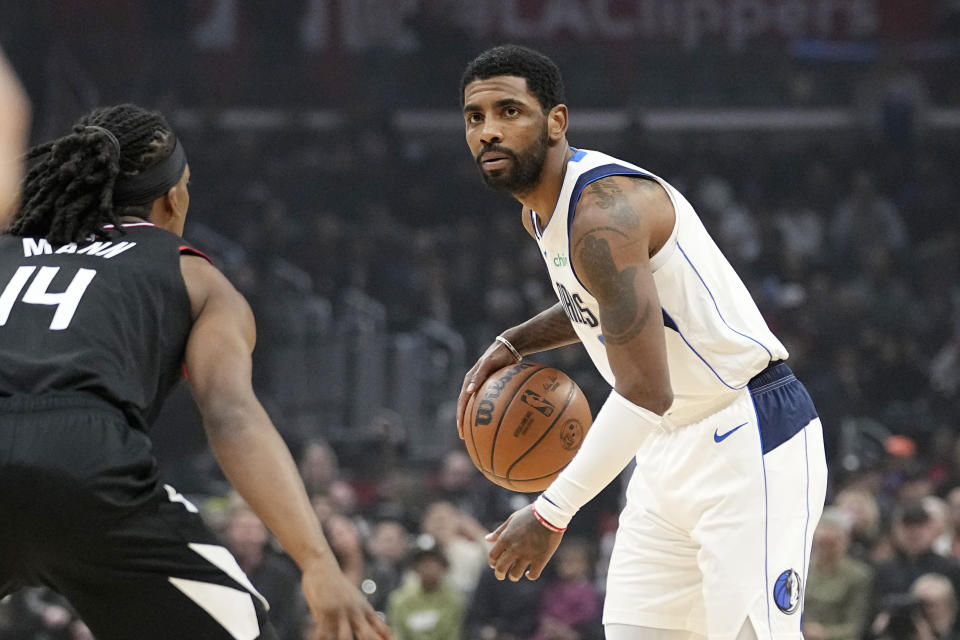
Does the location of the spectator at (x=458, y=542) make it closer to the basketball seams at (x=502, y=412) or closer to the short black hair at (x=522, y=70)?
the basketball seams at (x=502, y=412)

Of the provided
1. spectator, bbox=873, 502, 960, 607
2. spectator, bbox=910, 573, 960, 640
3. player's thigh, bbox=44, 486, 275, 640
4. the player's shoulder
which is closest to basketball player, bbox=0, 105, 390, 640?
player's thigh, bbox=44, 486, 275, 640

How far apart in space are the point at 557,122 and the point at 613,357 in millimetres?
716

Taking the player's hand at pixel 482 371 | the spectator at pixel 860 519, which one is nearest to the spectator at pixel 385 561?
the spectator at pixel 860 519

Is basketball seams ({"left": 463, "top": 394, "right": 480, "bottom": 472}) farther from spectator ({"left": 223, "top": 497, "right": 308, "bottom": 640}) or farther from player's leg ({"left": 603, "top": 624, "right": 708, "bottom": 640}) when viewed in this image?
spectator ({"left": 223, "top": 497, "right": 308, "bottom": 640})

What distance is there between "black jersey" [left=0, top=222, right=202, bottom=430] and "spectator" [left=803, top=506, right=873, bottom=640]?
16.8 ft

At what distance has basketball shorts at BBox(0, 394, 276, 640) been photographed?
2.56 meters

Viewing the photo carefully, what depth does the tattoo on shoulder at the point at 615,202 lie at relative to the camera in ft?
11.0

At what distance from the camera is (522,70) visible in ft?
11.9

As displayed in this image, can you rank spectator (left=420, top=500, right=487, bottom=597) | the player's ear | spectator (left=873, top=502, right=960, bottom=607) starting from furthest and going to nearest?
spectator (left=420, top=500, right=487, bottom=597), spectator (left=873, top=502, right=960, bottom=607), the player's ear

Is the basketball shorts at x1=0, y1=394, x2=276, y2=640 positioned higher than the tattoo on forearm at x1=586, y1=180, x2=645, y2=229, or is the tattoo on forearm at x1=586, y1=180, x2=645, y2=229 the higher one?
the tattoo on forearm at x1=586, y1=180, x2=645, y2=229

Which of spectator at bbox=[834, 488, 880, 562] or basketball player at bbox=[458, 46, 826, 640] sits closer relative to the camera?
basketball player at bbox=[458, 46, 826, 640]

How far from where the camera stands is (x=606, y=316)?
331cm

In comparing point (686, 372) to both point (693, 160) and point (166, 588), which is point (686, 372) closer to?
point (166, 588)

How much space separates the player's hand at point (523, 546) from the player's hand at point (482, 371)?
0.72m
